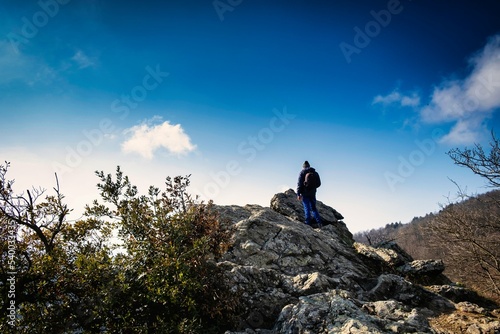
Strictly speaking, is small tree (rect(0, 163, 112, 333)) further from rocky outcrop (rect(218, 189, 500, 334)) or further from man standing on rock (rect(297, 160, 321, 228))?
man standing on rock (rect(297, 160, 321, 228))

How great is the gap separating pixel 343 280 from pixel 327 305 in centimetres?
355

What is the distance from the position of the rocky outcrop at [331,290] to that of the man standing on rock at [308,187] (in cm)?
318

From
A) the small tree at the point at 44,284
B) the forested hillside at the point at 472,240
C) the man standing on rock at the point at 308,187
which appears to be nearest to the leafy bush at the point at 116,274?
the small tree at the point at 44,284

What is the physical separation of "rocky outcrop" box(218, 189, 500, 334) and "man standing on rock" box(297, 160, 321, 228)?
3.18 m

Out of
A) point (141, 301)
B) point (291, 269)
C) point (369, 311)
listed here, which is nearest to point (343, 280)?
point (291, 269)

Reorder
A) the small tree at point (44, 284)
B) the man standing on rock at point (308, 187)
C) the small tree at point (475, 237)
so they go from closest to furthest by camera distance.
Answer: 1. the small tree at point (44, 284)
2. the small tree at point (475, 237)
3. the man standing on rock at point (308, 187)

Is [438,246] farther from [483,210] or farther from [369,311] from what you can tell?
[369,311]

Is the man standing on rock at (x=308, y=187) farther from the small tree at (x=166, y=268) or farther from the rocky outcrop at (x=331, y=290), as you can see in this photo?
the small tree at (x=166, y=268)

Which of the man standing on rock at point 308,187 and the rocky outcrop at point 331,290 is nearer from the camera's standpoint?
the rocky outcrop at point 331,290

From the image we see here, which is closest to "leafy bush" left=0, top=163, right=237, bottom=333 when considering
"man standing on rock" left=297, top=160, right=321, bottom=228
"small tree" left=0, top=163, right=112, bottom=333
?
"small tree" left=0, top=163, right=112, bottom=333

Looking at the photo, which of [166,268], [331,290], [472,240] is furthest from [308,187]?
[166,268]

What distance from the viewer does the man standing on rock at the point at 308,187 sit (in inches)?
708

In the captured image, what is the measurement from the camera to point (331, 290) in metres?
8.01

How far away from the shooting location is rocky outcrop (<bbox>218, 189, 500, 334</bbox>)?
256 inches
